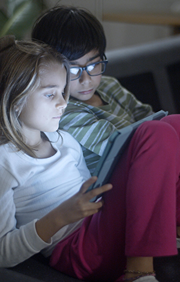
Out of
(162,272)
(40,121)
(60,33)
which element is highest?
(60,33)

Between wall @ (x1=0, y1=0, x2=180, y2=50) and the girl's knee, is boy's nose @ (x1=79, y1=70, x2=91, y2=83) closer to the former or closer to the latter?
the girl's knee

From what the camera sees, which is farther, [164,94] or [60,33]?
[164,94]

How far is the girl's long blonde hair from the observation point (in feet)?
2.44

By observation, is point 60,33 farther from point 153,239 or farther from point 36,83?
point 153,239

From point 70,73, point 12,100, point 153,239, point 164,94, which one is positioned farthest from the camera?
point 164,94

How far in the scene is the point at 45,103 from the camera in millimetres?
764

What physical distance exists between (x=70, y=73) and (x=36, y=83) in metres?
0.18

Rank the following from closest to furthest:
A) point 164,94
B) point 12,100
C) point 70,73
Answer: point 12,100 → point 70,73 → point 164,94

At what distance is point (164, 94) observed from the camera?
1732 millimetres

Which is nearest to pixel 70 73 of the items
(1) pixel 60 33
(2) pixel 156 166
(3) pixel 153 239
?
(1) pixel 60 33

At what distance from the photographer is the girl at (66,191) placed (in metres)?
0.60

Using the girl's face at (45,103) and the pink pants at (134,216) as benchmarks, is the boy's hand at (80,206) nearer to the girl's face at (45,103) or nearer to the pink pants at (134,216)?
the pink pants at (134,216)

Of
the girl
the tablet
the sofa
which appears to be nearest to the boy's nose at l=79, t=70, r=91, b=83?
the girl

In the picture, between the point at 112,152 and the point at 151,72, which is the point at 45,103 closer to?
the point at 112,152
